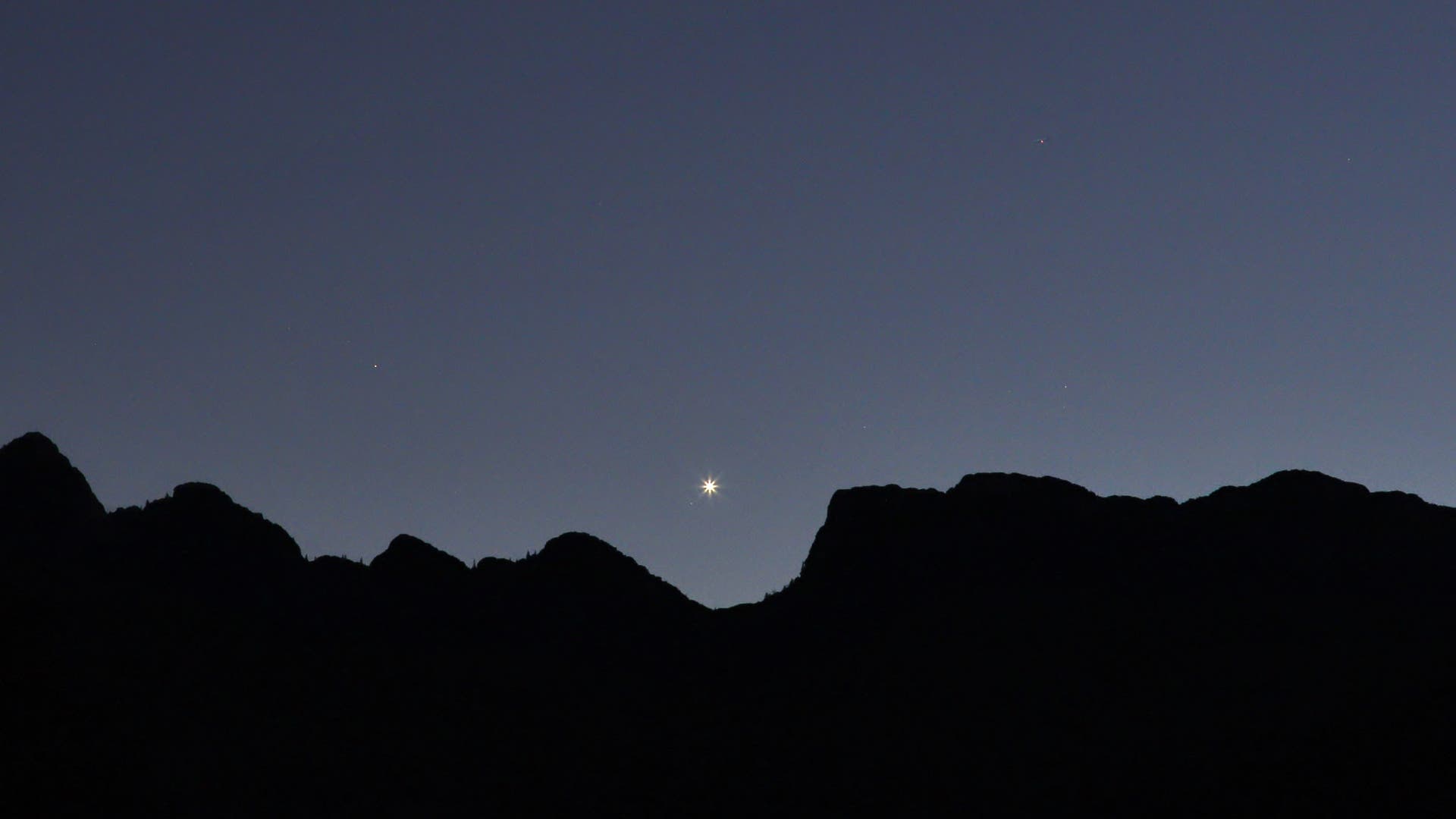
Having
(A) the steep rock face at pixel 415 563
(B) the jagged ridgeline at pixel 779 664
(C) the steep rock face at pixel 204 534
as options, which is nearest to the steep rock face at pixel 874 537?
(B) the jagged ridgeline at pixel 779 664

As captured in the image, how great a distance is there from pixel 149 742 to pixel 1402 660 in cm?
3866

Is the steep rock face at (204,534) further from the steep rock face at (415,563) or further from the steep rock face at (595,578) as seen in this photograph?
the steep rock face at (595,578)

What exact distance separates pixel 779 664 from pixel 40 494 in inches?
1115

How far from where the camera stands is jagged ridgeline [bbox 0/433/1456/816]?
33469mm

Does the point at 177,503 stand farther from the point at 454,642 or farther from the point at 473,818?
the point at 473,818

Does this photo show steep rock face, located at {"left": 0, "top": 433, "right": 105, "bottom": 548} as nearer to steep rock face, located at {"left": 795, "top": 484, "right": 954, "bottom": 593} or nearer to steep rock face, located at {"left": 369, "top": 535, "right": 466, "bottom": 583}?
steep rock face, located at {"left": 369, "top": 535, "right": 466, "bottom": 583}

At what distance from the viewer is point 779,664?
41844mm

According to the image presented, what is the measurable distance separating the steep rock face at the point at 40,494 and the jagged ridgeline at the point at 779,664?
11cm

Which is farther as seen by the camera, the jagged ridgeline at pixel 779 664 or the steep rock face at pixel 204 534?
the steep rock face at pixel 204 534

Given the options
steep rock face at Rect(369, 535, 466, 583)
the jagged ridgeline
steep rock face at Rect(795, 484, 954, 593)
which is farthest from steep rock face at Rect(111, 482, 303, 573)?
steep rock face at Rect(795, 484, 954, 593)

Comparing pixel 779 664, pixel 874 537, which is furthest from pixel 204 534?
pixel 874 537

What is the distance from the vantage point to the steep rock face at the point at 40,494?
40.5m

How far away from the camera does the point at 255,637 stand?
39.2 meters

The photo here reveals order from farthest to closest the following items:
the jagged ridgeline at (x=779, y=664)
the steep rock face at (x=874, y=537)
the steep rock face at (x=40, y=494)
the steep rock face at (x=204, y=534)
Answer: the steep rock face at (x=874, y=537)
the steep rock face at (x=204, y=534)
the steep rock face at (x=40, y=494)
the jagged ridgeline at (x=779, y=664)
